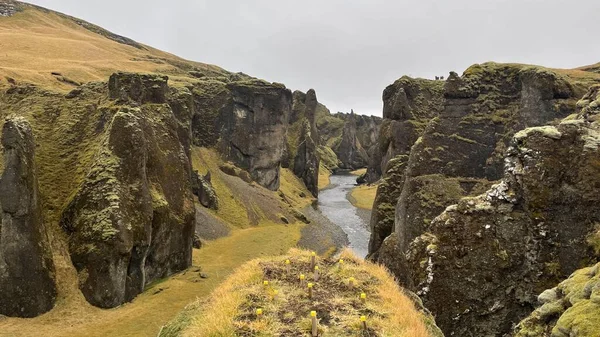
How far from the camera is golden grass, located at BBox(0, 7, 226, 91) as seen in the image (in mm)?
84688

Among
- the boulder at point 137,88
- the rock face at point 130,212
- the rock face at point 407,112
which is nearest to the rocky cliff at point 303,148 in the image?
the rock face at point 407,112

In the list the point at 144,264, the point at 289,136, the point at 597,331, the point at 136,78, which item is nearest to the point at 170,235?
the point at 144,264

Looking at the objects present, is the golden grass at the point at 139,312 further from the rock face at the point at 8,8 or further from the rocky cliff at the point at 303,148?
the rock face at the point at 8,8

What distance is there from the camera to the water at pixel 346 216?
265 ft

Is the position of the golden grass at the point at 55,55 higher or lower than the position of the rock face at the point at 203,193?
higher

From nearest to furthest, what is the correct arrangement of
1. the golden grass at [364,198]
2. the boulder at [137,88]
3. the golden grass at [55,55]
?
the boulder at [137,88] < the golden grass at [55,55] < the golden grass at [364,198]

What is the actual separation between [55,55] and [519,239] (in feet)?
448

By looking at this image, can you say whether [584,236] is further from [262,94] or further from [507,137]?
[262,94]

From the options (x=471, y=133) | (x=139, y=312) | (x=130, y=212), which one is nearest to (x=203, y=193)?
(x=130, y=212)

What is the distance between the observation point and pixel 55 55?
405ft

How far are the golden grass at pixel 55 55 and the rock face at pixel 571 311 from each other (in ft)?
223

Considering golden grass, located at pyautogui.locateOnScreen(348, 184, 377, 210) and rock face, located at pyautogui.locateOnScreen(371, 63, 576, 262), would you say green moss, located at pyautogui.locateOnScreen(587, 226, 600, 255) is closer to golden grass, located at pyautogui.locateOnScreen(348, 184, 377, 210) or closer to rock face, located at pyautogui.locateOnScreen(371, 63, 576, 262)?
rock face, located at pyautogui.locateOnScreen(371, 63, 576, 262)

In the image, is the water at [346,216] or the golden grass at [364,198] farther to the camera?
the golden grass at [364,198]

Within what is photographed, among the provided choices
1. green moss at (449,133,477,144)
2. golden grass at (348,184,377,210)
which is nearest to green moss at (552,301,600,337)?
green moss at (449,133,477,144)
